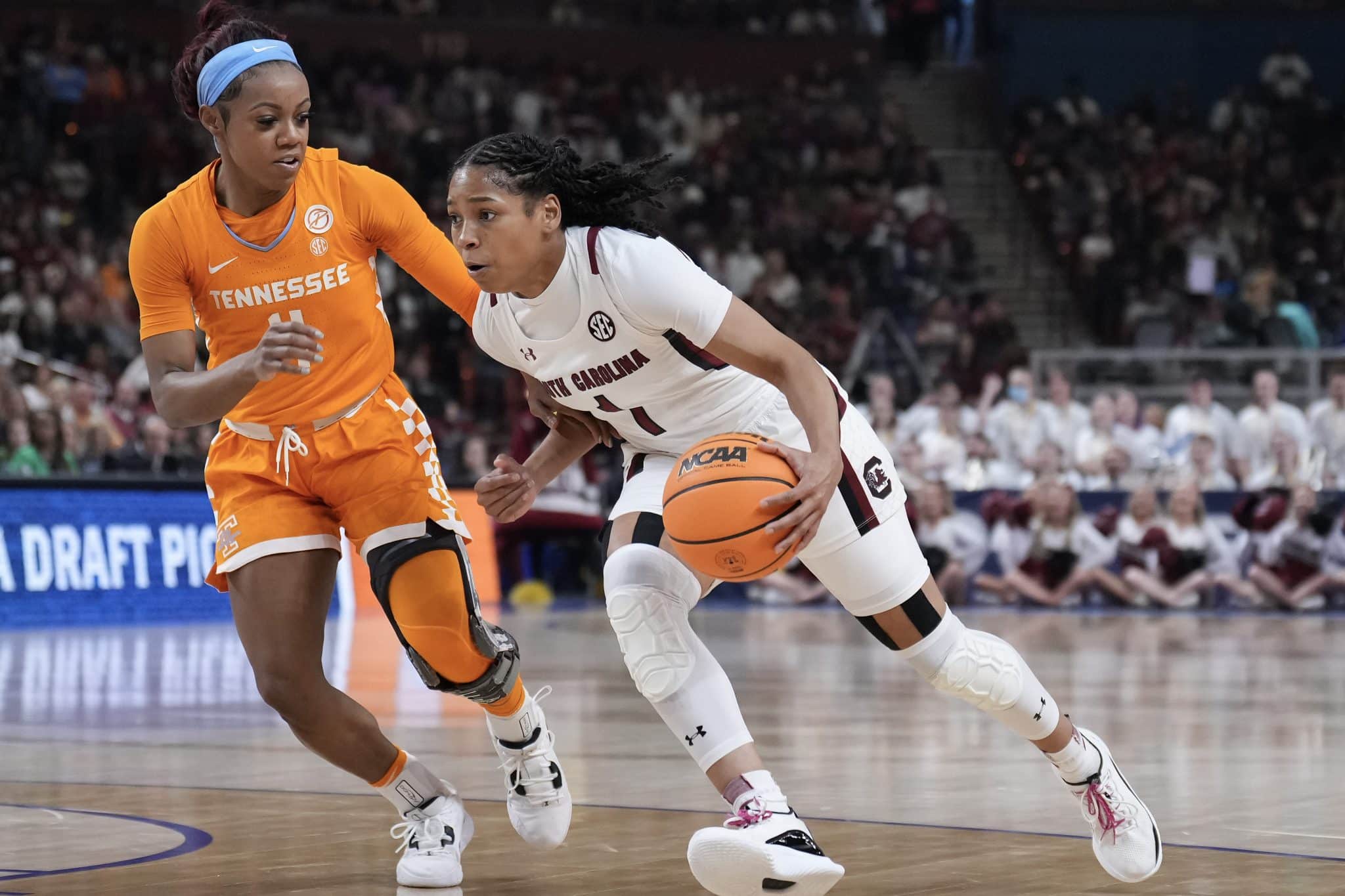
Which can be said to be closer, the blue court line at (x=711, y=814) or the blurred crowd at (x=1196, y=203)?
the blue court line at (x=711, y=814)

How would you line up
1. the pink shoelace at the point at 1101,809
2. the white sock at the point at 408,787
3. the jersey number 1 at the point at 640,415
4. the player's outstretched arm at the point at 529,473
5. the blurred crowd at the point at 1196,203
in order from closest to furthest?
1. the pink shoelace at the point at 1101,809
2. the jersey number 1 at the point at 640,415
3. the player's outstretched arm at the point at 529,473
4. the white sock at the point at 408,787
5. the blurred crowd at the point at 1196,203

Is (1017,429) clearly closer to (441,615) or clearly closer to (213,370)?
(441,615)

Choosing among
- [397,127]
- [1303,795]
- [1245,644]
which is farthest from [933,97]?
[1303,795]

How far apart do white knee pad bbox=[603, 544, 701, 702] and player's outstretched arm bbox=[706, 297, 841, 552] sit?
40 cm

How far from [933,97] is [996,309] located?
645 centimetres

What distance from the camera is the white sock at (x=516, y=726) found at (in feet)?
17.9

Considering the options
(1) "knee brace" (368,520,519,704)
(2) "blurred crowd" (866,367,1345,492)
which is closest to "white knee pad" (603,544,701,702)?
(1) "knee brace" (368,520,519,704)

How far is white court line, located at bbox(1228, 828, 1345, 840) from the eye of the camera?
5.48 meters

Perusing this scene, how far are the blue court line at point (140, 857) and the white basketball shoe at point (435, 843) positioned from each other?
0.63 meters

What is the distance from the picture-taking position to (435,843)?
5.11m

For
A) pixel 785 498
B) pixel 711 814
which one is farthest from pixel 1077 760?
pixel 711 814

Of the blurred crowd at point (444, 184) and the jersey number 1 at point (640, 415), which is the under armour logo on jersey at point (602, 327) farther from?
the blurred crowd at point (444, 184)

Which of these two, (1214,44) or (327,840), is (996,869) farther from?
(1214,44)

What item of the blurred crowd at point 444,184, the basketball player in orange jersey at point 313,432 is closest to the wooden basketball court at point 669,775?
the basketball player in orange jersey at point 313,432
